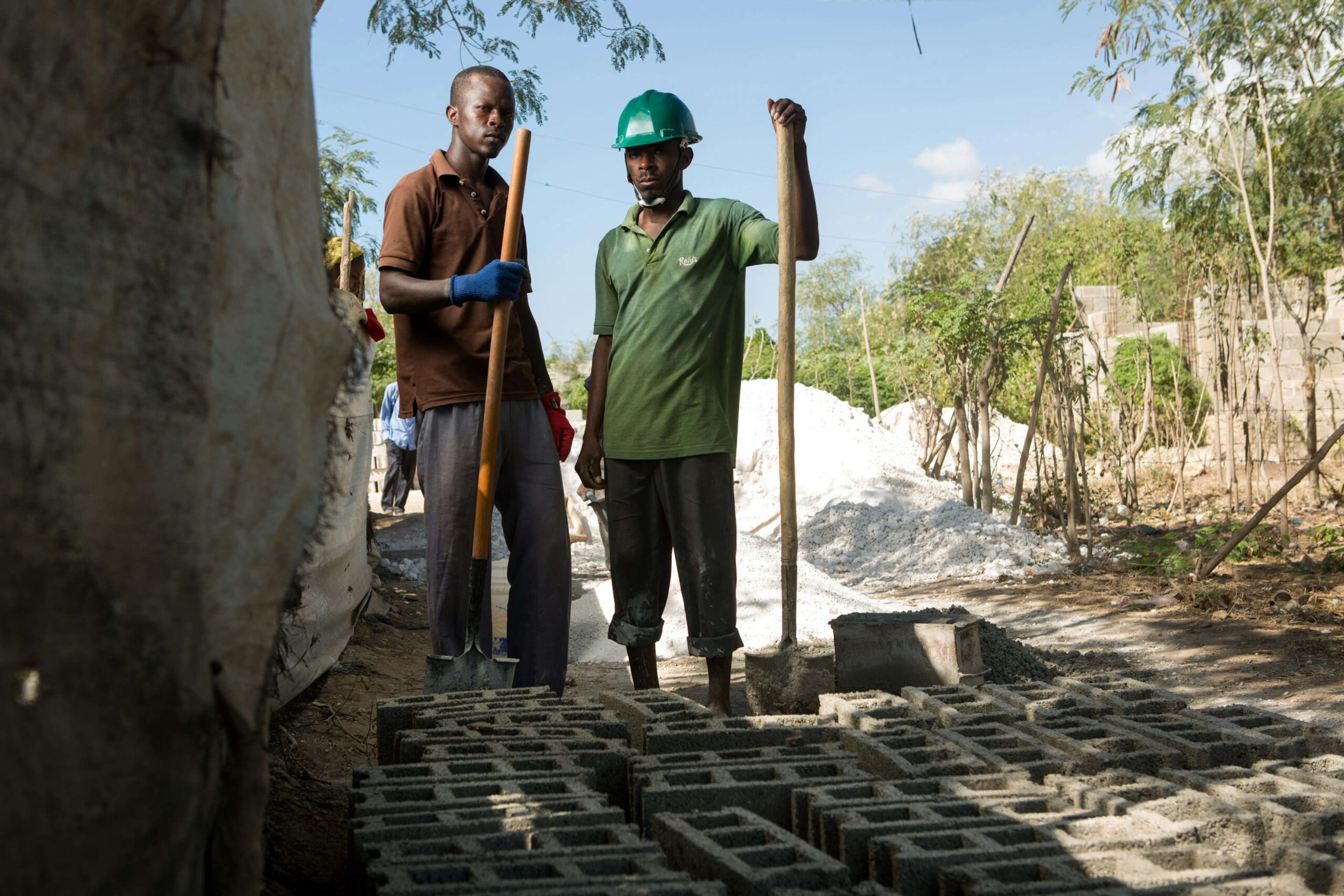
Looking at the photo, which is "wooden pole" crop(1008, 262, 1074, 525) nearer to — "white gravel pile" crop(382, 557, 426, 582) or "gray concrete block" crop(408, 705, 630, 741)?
"white gravel pile" crop(382, 557, 426, 582)

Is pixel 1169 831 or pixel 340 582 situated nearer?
pixel 1169 831

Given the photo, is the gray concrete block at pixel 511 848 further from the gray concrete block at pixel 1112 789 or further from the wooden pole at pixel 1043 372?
the wooden pole at pixel 1043 372

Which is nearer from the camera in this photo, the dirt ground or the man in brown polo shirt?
the dirt ground

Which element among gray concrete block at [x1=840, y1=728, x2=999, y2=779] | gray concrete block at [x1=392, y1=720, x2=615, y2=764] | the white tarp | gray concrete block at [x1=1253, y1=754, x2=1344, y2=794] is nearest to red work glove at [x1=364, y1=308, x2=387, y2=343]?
the white tarp

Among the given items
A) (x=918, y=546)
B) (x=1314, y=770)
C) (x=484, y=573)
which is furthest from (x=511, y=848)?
(x=918, y=546)

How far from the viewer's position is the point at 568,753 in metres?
2.41

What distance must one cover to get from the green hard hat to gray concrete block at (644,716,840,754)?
6.50 ft

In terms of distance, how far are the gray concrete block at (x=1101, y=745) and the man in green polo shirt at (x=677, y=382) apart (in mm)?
1207

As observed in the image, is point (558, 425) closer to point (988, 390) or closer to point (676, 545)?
point (676, 545)

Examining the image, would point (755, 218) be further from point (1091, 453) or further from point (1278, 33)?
point (1091, 453)

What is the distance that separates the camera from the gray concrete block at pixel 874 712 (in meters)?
2.76

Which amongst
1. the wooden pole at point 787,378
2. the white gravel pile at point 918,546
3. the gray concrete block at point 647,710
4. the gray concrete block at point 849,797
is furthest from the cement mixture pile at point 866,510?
the gray concrete block at point 849,797

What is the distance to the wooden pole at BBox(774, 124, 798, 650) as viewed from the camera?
3609 mm

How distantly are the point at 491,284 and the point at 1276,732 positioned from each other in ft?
8.17
